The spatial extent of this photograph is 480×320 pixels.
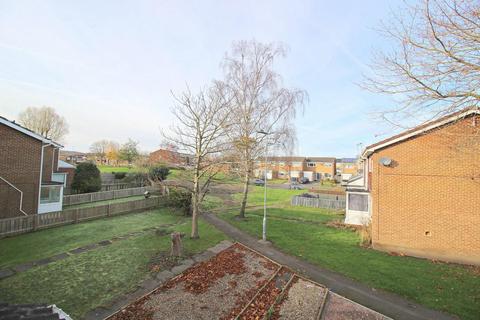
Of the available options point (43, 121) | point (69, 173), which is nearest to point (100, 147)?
point (43, 121)

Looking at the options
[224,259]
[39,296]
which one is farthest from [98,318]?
[224,259]

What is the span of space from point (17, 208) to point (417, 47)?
22.9 metres

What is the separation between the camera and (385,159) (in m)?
13.0

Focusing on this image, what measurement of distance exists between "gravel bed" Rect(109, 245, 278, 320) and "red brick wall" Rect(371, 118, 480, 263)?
7261 mm

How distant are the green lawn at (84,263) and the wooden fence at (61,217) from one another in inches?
25.6

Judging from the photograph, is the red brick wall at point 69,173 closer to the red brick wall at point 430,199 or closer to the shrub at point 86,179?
the shrub at point 86,179

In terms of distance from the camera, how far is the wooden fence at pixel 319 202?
2666 cm

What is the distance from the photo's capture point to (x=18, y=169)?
16.1 metres

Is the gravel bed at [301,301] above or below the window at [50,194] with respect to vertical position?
below

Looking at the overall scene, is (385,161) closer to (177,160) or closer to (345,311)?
(345,311)

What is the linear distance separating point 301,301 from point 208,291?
313 cm

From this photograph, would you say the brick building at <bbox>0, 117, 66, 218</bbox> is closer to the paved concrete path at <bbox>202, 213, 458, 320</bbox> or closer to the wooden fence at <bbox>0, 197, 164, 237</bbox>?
the wooden fence at <bbox>0, 197, 164, 237</bbox>

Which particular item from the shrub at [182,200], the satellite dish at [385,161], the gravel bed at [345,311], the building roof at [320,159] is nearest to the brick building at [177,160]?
the shrub at [182,200]

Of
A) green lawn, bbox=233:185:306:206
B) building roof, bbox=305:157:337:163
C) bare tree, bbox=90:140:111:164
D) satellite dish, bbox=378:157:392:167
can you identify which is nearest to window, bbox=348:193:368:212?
satellite dish, bbox=378:157:392:167
